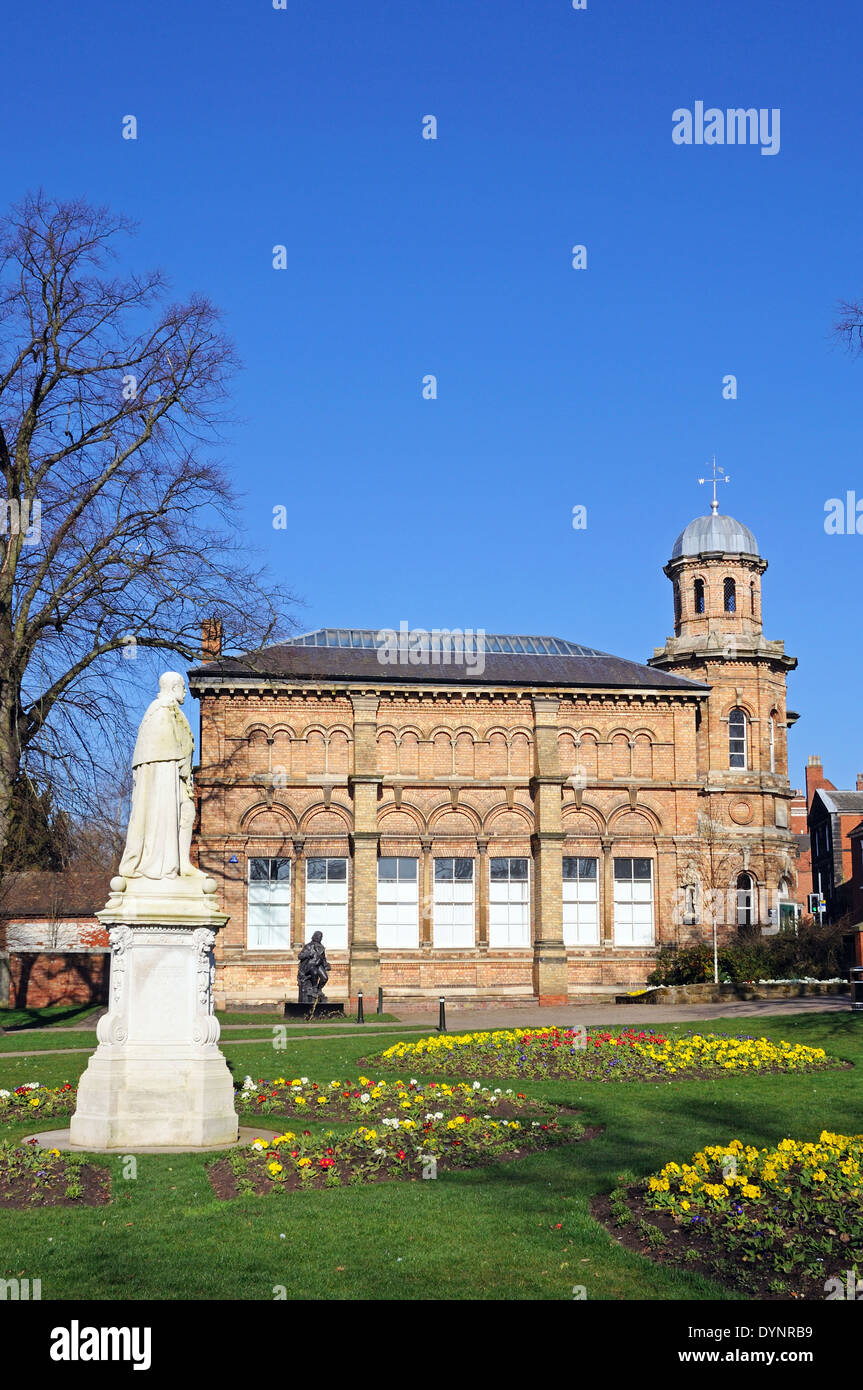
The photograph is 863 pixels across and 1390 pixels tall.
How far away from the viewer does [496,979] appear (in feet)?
131

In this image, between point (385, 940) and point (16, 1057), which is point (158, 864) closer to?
point (16, 1057)

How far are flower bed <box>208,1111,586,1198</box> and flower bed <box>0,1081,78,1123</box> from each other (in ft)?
12.6

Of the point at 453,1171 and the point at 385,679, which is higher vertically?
the point at 385,679

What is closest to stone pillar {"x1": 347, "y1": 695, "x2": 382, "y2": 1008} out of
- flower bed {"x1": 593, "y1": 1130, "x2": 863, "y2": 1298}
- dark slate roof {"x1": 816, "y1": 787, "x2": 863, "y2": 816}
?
flower bed {"x1": 593, "y1": 1130, "x2": 863, "y2": 1298}

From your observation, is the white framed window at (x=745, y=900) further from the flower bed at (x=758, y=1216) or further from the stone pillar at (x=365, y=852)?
the flower bed at (x=758, y=1216)

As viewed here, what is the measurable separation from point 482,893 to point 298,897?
5.87 m

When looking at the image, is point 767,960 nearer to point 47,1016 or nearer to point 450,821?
point 450,821

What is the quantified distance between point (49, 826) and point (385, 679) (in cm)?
1416

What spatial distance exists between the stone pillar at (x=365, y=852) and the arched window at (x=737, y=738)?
13378 millimetres

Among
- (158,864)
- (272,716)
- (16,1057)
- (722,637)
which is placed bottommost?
(16,1057)

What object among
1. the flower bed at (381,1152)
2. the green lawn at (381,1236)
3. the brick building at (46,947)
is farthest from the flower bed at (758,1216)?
the brick building at (46,947)

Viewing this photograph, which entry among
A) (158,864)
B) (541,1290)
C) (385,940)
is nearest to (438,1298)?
(541,1290)

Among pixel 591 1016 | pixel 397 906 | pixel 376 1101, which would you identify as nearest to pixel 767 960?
pixel 591 1016

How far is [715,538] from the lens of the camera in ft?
153
